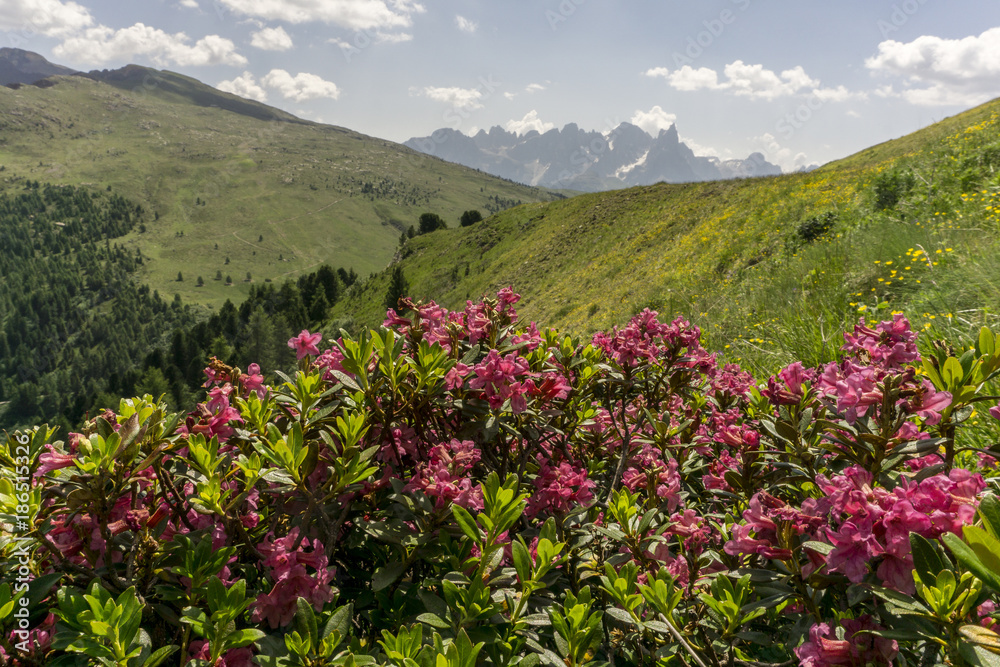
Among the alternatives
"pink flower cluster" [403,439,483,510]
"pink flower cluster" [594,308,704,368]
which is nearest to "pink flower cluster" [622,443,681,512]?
"pink flower cluster" [594,308,704,368]

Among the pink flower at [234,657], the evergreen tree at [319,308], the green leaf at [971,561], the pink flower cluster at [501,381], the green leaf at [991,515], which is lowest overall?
the evergreen tree at [319,308]

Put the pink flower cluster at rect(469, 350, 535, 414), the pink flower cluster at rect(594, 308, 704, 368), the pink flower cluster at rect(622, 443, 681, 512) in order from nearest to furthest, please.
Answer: the pink flower cluster at rect(469, 350, 535, 414), the pink flower cluster at rect(622, 443, 681, 512), the pink flower cluster at rect(594, 308, 704, 368)

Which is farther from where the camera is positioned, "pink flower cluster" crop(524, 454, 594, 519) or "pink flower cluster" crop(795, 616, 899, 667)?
"pink flower cluster" crop(524, 454, 594, 519)

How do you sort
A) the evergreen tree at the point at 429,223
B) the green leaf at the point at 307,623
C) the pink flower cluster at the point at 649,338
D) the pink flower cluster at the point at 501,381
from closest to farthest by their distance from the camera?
the green leaf at the point at 307,623, the pink flower cluster at the point at 501,381, the pink flower cluster at the point at 649,338, the evergreen tree at the point at 429,223

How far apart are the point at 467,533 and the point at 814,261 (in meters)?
8.51

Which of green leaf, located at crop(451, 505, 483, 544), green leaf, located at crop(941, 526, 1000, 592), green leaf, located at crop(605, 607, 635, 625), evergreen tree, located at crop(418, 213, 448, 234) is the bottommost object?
green leaf, located at crop(605, 607, 635, 625)

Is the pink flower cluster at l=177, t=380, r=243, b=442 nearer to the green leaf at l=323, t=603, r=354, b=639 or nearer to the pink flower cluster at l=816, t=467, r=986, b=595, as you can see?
the green leaf at l=323, t=603, r=354, b=639

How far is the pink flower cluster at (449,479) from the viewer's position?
141cm

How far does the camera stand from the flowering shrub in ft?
3.50

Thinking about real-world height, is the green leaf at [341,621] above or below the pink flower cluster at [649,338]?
below

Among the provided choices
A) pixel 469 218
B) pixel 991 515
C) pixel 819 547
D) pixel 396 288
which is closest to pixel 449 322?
pixel 819 547

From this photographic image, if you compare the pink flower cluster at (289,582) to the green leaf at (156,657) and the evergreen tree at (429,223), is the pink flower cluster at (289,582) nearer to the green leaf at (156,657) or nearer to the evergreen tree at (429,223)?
the green leaf at (156,657)

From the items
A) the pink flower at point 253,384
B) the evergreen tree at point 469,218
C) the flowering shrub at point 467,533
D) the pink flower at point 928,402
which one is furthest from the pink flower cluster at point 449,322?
the evergreen tree at point 469,218

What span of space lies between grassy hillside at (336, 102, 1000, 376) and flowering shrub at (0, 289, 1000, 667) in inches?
131
